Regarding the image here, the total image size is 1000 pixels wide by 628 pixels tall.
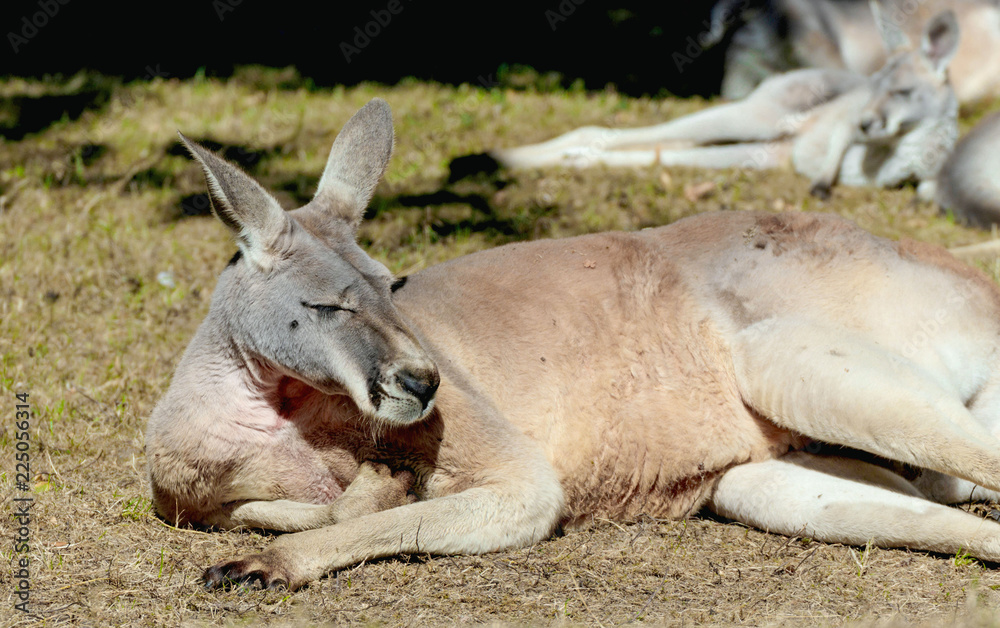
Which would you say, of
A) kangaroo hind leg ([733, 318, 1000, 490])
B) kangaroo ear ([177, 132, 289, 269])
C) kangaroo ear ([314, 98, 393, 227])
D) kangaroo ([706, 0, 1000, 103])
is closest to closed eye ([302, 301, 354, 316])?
kangaroo ear ([177, 132, 289, 269])

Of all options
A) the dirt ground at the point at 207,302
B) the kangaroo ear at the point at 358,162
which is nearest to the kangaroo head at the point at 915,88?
the dirt ground at the point at 207,302

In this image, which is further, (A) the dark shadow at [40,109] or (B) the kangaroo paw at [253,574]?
(A) the dark shadow at [40,109]

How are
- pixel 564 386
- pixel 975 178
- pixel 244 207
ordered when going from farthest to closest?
pixel 975 178, pixel 564 386, pixel 244 207

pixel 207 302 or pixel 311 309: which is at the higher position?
pixel 311 309

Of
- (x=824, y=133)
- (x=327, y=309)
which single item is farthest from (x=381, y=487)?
(x=824, y=133)

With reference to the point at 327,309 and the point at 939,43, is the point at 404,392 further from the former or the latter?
the point at 939,43

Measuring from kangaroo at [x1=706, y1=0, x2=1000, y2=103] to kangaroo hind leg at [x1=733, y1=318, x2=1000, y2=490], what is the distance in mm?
6266

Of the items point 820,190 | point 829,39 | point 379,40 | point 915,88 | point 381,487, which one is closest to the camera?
point 381,487

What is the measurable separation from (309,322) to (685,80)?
25.2 ft

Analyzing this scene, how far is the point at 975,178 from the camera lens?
6711 mm

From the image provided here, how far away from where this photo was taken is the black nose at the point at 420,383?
273 cm

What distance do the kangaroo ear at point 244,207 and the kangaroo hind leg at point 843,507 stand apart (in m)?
1.73

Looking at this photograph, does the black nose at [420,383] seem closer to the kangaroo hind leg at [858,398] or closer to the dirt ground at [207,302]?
the dirt ground at [207,302]

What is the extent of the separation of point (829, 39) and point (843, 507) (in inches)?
288
